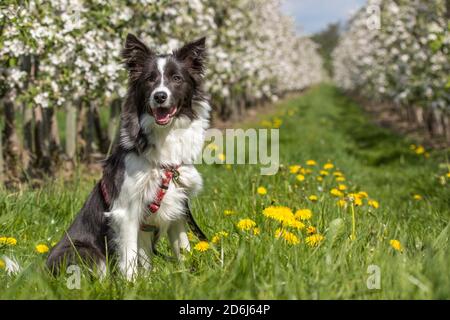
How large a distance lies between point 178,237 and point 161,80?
137 centimetres

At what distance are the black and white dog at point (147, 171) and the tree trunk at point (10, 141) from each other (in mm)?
5212

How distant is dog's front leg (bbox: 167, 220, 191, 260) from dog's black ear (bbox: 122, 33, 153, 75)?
54.5 inches

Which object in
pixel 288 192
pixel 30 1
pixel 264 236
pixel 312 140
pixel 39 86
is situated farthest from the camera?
pixel 312 140

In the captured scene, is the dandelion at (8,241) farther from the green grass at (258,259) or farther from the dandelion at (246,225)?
the dandelion at (246,225)

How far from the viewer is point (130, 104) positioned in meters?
4.23

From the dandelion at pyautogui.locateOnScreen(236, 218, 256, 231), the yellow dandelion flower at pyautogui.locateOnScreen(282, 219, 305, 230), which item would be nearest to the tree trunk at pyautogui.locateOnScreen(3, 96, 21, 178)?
the dandelion at pyautogui.locateOnScreen(236, 218, 256, 231)

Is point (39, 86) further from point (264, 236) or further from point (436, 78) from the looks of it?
point (436, 78)

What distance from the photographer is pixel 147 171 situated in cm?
396

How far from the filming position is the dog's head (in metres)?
4.02

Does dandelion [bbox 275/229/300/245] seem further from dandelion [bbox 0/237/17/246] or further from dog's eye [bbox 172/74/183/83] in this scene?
dandelion [bbox 0/237/17/246]

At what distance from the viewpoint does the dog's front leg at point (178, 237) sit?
4141 mm

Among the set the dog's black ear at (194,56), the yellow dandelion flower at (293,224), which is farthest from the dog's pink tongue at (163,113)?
the yellow dandelion flower at (293,224)
